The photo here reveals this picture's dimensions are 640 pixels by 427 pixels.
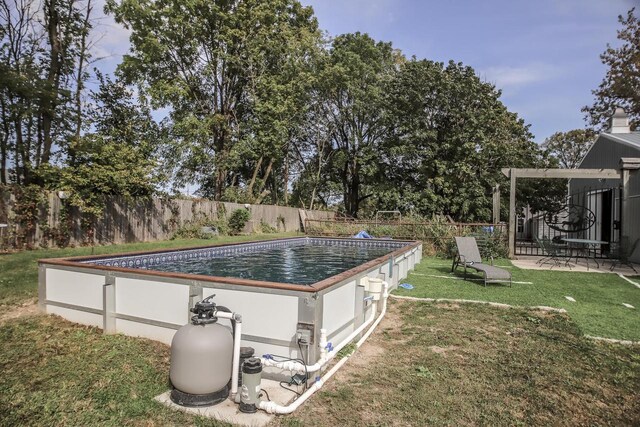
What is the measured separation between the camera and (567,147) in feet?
120

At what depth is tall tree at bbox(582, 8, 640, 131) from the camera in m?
20.3

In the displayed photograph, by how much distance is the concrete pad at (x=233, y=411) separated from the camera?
2.59 metres

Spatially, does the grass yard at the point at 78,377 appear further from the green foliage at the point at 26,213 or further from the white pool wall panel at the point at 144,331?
the green foliage at the point at 26,213

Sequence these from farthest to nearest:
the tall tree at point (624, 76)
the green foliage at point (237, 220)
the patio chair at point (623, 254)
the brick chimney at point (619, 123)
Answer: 1. the tall tree at point (624, 76)
2. the green foliage at point (237, 220)
3. the brick chimney at point (619, 123)
4. the patio chair at point (623, 254)

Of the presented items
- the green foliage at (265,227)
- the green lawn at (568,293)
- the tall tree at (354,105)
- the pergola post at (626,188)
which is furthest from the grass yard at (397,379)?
the tall tree at (354,105)

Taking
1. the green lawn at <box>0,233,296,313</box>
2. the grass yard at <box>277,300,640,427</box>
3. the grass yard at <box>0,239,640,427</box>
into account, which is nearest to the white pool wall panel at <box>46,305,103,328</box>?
the grass yard at <box>0,239,640,427</box>

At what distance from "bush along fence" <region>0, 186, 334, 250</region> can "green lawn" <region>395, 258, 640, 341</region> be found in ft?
28.8

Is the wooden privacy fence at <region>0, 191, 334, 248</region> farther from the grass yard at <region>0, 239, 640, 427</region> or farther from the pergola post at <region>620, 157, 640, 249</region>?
the pergola post at <region>620, 157, 640, 249</region>

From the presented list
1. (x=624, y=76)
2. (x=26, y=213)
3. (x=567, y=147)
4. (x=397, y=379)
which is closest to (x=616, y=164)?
(x=624, y=76)

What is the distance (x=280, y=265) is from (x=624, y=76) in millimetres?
22350

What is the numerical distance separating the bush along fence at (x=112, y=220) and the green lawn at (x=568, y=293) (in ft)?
28.8

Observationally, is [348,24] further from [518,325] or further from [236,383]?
[236,383]

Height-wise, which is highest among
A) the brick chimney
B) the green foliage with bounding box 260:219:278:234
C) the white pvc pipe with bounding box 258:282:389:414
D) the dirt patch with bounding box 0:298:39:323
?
the brick chimney

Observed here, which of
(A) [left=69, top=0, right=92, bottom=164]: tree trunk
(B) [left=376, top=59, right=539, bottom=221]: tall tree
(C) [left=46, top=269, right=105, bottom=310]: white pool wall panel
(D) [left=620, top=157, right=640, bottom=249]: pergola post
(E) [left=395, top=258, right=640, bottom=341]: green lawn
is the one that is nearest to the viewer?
(C) [left=46, top=269, right=105, bottom=310]: white pool wall panel
